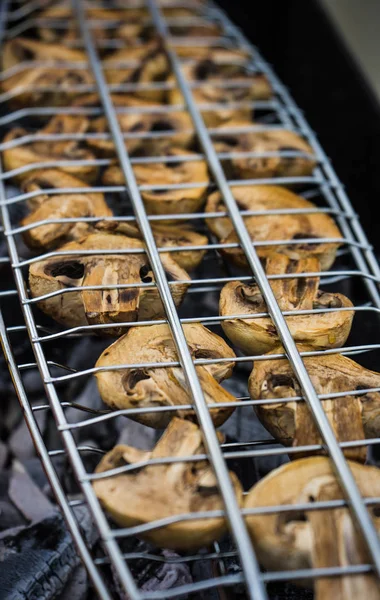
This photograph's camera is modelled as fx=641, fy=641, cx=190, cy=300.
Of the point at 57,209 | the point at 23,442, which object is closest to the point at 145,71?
the point at 57,209

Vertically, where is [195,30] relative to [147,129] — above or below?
above

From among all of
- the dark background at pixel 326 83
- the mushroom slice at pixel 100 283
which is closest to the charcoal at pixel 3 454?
the mushroom slice at pixel 100 283

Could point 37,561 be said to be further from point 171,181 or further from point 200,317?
point 171,181

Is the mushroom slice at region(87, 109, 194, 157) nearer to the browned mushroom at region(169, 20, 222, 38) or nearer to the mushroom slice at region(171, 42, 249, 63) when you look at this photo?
the mushroom slice at region(171, 42, 249, 63)

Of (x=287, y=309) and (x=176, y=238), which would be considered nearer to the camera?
(x=287, y=309)

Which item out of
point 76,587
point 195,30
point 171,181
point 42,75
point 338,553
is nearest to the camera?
point 338,553

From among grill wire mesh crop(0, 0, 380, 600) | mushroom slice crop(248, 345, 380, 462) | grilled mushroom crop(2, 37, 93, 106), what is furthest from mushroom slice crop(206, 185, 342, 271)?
grilled mushroom crop(2, 37, 93, 106)
